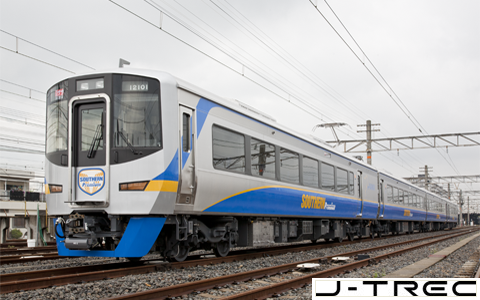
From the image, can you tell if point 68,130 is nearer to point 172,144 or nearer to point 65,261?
point 172,144

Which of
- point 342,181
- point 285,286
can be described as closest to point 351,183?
point 342,181

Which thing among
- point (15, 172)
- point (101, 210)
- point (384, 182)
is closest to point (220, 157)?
point (101, 210)

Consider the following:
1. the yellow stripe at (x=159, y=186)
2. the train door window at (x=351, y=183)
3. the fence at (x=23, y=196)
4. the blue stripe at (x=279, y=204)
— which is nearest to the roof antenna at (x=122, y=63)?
the yellow stripe at (x=159, y=186)

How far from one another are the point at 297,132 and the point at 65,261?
6.80 m

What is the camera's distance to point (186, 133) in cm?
824

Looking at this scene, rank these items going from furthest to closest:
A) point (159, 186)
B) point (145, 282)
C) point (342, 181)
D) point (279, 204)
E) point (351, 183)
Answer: point (351, 183) < point (342, 181) < point (279, 204) < point (159, 186) < point (145, 282)

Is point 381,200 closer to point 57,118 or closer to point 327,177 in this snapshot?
point 327,177

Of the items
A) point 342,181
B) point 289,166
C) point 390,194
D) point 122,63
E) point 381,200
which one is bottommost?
point 381,200

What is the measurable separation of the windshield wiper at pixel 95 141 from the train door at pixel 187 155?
1342mm

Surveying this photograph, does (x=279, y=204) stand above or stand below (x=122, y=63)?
below

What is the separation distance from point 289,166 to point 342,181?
4.66m

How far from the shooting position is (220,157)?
30.0 feet

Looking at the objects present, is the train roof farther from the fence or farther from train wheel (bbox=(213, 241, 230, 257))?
the fence

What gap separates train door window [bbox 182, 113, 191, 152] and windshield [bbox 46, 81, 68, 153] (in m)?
2.01
